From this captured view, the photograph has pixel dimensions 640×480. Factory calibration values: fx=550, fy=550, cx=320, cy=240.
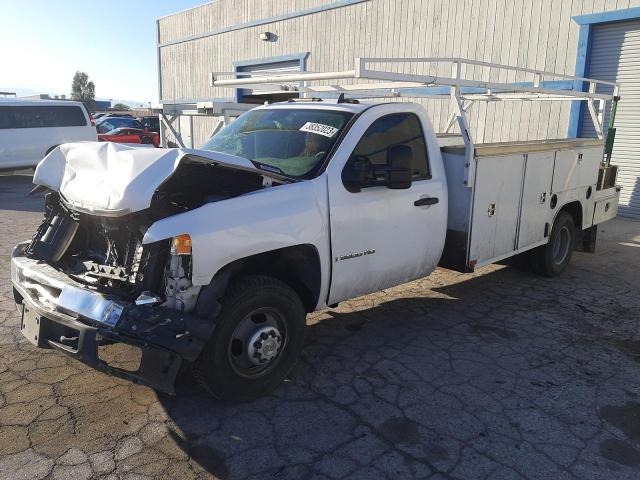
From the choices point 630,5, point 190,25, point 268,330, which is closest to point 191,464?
point 268,330

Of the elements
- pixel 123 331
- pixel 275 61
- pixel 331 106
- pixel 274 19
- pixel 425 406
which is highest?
pixel 274 19

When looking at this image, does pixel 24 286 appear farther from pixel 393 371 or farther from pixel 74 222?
pixel 393 371

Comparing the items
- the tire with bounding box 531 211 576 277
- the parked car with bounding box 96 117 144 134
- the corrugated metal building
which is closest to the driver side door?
the tire with bounding box 531 211 576 277

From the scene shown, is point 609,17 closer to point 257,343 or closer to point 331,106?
point 331,106

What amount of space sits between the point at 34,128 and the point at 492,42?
41.2ft

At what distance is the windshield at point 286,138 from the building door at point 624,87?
8721 mm

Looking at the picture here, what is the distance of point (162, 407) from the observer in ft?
12.1

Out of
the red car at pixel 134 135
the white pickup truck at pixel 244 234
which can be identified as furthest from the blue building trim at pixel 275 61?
the white pickup truck at pixel 244 234

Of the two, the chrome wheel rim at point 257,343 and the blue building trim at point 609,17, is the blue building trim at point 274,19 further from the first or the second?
the chrome wheel rim at point 257,343

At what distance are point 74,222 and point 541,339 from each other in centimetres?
403

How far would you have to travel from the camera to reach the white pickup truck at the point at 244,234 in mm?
3281

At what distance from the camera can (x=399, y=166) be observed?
4195mm

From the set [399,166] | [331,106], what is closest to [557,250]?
[399,166]

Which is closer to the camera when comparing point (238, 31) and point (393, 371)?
point (393, 371)
